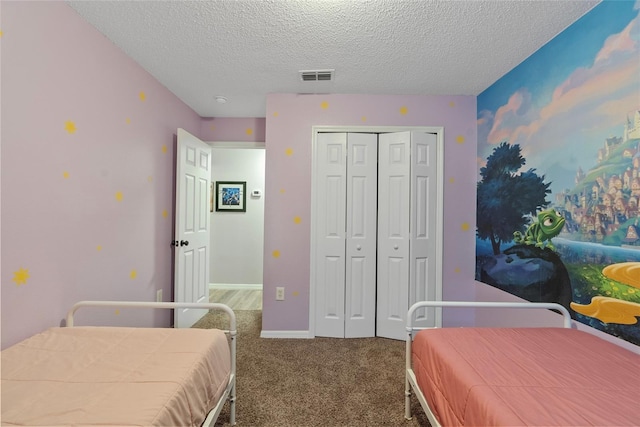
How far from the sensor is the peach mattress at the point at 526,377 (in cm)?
93

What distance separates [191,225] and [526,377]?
299cm

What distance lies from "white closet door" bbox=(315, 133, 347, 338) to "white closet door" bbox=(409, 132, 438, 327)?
68 centimetres

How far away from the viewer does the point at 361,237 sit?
9.26 ft

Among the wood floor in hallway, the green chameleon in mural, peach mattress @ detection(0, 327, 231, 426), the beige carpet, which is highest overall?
the green chameleon in mural

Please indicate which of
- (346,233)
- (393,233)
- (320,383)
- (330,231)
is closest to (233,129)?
(330,231)

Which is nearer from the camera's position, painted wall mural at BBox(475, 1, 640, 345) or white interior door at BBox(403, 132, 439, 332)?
painted wall mural at BBox(475, 1, 640, 345)

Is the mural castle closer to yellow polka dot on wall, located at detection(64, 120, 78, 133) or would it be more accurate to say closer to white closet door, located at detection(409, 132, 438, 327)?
white closet door, located at detection(409, 132, 438, 327)

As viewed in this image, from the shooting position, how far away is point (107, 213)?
2.01 meters

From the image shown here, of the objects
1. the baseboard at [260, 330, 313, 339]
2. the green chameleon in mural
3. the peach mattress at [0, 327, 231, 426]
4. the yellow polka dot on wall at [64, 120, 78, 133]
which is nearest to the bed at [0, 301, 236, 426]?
the peach mattress at [0, 327, 231, 426]

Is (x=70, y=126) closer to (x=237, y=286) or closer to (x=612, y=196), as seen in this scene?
(x=612, y=196)

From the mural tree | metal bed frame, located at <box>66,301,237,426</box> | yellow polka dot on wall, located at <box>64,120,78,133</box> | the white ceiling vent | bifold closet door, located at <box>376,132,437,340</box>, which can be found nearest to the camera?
metal bed frame, located at <box>66,301,237,426</box>

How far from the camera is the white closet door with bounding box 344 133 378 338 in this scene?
111 inches

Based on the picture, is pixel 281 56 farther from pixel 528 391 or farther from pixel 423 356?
pixel 528 391

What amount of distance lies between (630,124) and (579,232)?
632 millimetres
